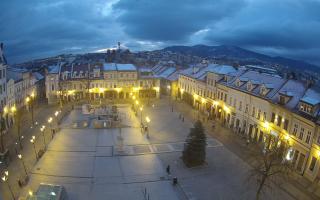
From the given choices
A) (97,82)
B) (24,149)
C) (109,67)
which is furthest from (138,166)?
(109,67)

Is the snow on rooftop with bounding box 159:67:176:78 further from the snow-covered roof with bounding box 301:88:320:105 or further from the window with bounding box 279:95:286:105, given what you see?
the snow-covered roof with bounding box 301:88:320:105

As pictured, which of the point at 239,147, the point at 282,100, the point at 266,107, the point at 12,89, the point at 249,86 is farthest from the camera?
the point at 12,89

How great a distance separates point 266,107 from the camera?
3981 cm

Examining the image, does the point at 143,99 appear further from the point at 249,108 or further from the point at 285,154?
the point at 285,154

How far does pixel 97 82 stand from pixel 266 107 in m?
43.7

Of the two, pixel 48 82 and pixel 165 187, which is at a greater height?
pixel 48 82

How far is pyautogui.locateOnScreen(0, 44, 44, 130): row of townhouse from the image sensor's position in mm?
43438

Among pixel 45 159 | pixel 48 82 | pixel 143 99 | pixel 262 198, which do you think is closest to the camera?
pixel 262 198

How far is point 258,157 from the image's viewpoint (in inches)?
1409

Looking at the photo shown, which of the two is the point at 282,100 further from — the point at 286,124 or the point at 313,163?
the point at 313,163

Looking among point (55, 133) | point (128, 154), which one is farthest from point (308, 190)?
point (55, 133)

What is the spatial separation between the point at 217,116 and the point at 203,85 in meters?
8.77

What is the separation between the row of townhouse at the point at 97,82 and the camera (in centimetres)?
6488

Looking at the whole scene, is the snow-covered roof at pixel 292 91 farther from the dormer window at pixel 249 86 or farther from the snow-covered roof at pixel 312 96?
the dormer window at pixel 249 86
